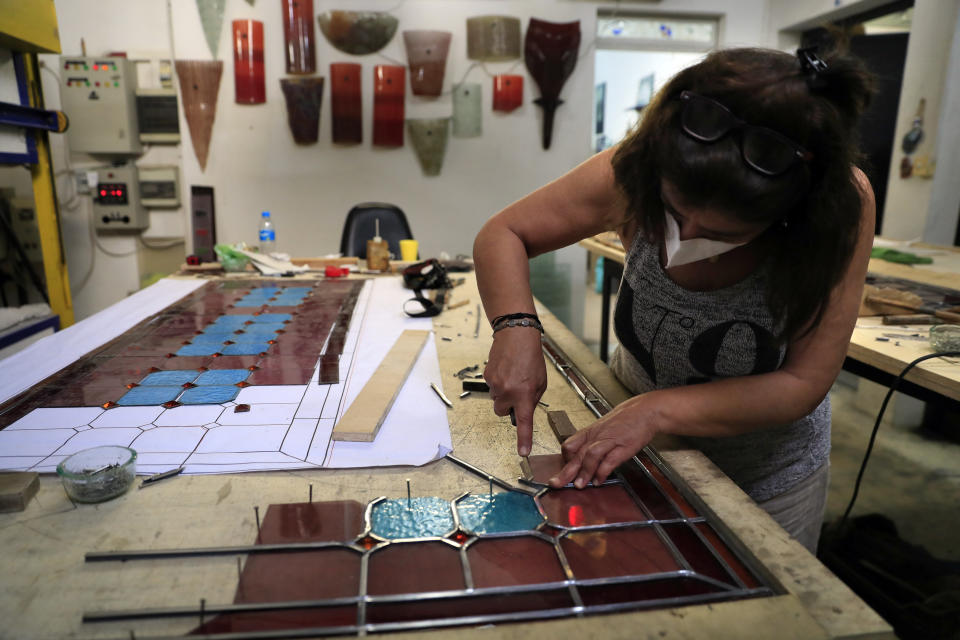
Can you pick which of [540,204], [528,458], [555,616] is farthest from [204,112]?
[555,616]

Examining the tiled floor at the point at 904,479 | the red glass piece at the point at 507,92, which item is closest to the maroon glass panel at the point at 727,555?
the tiled floor at the point at 904,479

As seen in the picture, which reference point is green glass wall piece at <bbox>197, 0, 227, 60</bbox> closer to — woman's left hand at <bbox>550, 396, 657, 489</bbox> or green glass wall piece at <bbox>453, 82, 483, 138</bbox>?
green glass wall piece at <bbox>453, 82, 483, 138</bbox>

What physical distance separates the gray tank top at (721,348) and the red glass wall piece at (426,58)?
334cm

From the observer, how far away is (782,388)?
84cm

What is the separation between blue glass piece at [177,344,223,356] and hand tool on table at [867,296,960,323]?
1775mm

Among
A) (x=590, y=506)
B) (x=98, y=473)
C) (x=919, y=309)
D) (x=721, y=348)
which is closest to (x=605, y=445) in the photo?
(x=590, y=506)

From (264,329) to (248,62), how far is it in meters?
2.97

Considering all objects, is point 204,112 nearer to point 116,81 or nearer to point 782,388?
point 116,81

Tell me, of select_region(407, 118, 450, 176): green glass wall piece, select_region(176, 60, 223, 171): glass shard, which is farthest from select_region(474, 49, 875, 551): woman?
select_region(176, 60, 223, 171): glass shard

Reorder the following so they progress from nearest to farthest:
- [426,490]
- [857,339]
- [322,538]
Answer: [322,538] < [426,490] < [857,339]

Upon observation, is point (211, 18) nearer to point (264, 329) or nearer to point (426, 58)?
point (426, 58)

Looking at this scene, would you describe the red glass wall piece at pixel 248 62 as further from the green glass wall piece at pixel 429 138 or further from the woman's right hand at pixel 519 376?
the woman's right hand at pixel 519 376

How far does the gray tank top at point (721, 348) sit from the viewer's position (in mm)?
948

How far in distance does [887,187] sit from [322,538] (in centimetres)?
380
